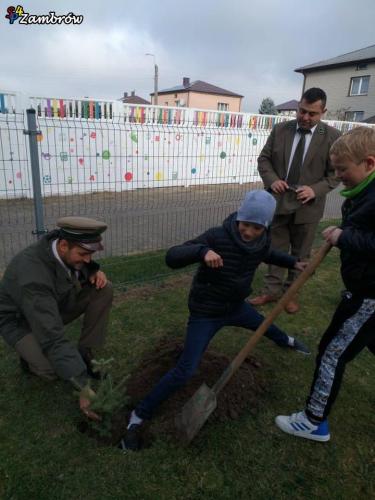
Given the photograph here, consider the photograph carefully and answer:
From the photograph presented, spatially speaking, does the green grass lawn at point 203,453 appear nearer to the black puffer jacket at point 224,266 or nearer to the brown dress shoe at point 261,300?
the black puffer jacket at point 224,266

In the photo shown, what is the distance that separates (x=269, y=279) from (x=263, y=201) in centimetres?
231

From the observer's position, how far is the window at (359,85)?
35.3 metres

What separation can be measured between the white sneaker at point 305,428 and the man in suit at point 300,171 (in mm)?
1803

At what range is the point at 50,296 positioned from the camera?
2393 mm

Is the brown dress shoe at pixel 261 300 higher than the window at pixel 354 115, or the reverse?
the window at pixel 354 115

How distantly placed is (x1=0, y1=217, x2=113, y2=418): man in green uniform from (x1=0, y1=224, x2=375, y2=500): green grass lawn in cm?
29

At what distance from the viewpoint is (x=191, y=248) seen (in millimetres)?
2283

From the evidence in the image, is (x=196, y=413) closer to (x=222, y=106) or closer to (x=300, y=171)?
(x=300, y=171)

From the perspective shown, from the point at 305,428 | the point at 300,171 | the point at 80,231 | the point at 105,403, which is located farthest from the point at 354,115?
the point at 105,403

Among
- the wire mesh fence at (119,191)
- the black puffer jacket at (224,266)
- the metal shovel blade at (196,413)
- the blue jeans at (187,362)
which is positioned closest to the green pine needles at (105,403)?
A: the blue jeans at (187,362)

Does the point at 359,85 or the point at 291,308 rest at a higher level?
the point at 359,85

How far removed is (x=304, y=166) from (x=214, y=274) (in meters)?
2.01

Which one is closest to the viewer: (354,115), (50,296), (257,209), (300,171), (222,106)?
(257,209)

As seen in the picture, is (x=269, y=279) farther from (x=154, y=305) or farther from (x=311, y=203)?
(x=154, y=305)
